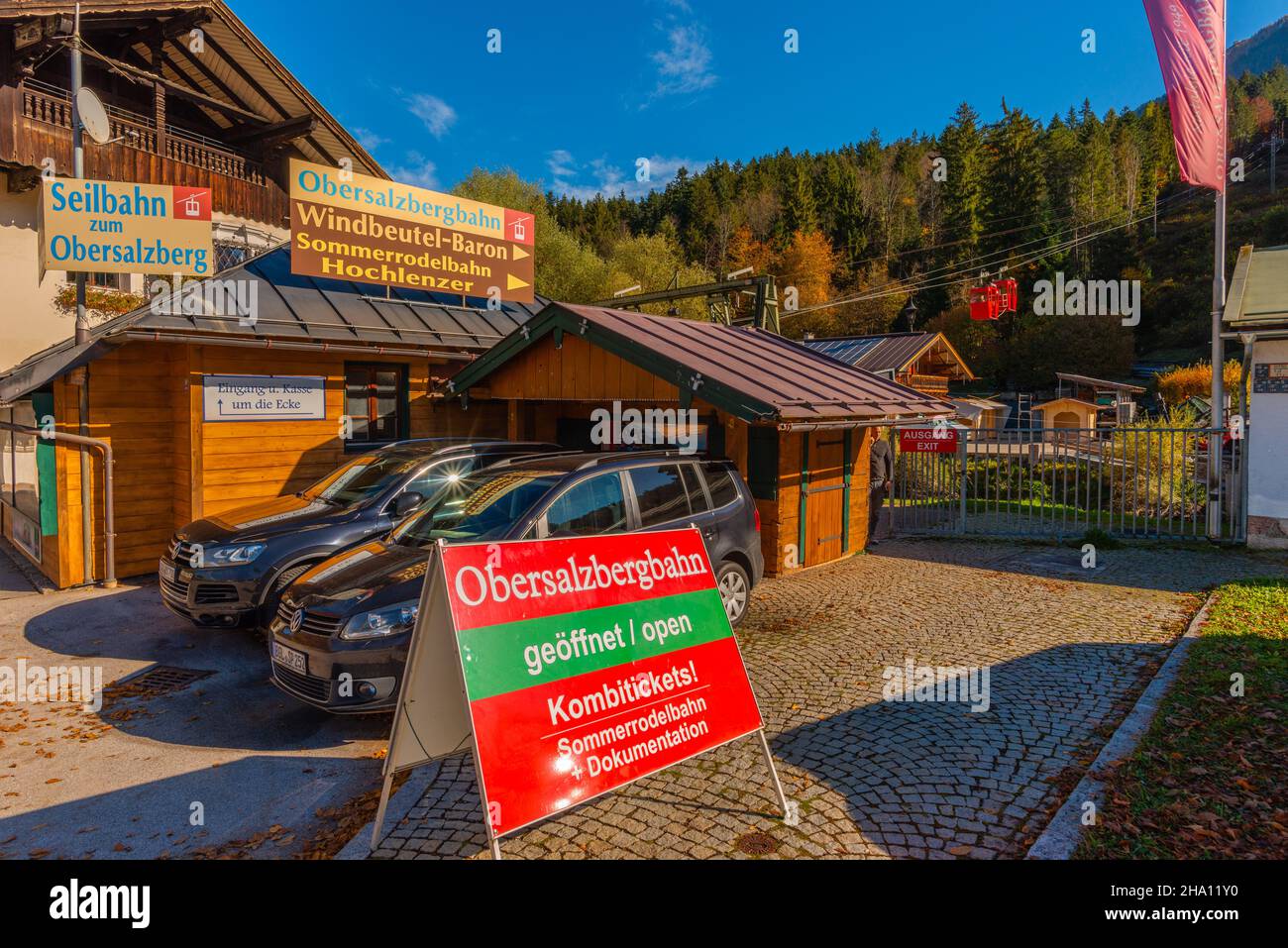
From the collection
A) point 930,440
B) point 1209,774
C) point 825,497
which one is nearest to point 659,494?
point 1209,774

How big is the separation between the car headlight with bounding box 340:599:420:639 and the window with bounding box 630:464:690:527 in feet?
7.31

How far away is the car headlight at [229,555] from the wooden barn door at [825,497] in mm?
6804

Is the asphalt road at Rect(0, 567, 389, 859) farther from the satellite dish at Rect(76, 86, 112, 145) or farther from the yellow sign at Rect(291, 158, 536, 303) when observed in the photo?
the satellite dish at Rect(76, 86, 112, 145)

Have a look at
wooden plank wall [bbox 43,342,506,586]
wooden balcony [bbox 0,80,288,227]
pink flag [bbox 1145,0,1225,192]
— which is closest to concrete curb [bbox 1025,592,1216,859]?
pink flag [bbox 1145,0,1225,192]

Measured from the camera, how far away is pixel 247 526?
755 centimetres

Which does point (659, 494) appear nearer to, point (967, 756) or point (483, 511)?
point (483, 511)

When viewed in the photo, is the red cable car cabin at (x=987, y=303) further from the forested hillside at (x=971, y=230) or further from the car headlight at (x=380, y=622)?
Result: the car headlight at (x=380, y=622)

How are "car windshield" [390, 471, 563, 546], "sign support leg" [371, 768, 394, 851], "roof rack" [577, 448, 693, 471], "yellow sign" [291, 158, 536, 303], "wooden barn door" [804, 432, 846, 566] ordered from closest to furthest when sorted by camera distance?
"sign support leg" [371, 768, 394, 851] → "car windshield" [390, 471, 563, 546] → "roof rack" [577, 448, 693, 471] → "wooden barn door" [804, 432, 846, 566] → "yellow sign" [291, 158, 536, 303]

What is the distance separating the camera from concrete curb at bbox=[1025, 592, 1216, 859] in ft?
12.2

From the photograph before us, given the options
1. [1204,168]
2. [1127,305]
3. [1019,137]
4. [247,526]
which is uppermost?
[1019,137]

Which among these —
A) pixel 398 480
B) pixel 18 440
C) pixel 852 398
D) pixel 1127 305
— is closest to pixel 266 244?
pixel 18 440

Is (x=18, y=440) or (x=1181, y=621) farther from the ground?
(x=18, y=440)

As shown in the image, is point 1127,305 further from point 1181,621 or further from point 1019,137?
point 1181,621
